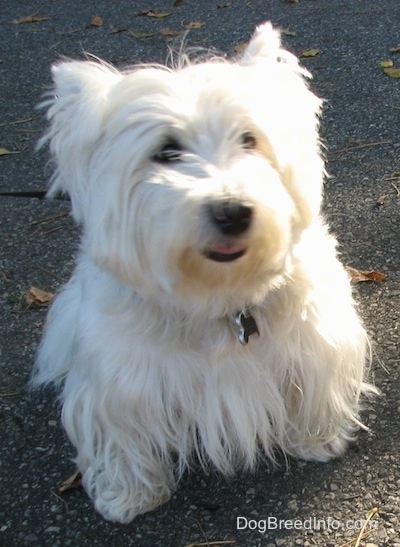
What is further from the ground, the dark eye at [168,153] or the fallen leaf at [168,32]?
the dark eye at [168,153]

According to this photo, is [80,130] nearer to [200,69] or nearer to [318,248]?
[200,69]

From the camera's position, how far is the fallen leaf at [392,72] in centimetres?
511

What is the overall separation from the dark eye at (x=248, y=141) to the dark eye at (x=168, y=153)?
17 centimetres

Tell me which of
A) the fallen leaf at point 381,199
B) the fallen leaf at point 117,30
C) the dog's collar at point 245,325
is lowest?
the fallen leaf at point 117,30

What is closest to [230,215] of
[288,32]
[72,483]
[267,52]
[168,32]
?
[267,52]

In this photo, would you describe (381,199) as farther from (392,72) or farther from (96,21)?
(96,21)

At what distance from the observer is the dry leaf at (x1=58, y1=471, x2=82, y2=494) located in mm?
2541

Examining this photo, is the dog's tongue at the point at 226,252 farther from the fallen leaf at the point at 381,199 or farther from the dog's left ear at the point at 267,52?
the fallen leaf at the point at 381,199

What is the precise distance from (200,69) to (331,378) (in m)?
1.09

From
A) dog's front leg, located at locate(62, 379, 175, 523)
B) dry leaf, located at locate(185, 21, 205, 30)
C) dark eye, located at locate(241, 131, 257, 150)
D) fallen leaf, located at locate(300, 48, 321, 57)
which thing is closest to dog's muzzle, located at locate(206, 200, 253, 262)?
dark eye, located at locate(241, 131, 257, 150)

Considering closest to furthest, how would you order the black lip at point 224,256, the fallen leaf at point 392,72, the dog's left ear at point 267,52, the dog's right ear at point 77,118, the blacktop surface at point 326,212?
the black lip at point 224,256 < the dog's right ear at point 77,118 < the dog's left ear at point 267,52 < the blacktop surface at point 326,212 < the fallen leaf at point 392,72

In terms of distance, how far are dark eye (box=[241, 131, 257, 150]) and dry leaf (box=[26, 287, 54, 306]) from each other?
1.72 m

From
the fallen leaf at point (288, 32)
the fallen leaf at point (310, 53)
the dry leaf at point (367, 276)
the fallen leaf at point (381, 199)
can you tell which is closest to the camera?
the dry leaf at point (367, 276)

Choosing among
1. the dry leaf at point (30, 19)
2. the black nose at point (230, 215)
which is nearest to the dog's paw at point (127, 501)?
the black nose at point (230, 215)
